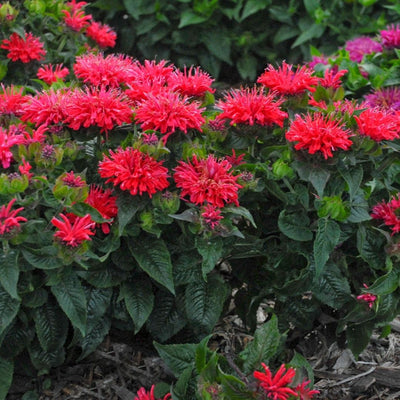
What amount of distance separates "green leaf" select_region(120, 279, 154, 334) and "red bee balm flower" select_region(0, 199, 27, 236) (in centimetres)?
41

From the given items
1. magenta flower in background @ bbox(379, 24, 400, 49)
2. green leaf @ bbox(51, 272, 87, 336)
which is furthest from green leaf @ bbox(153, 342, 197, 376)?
magenta flower in background @ bbox(379, 24, 400, 49)

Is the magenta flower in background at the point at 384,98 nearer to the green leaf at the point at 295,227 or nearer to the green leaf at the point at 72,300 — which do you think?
the green leaf at the point at 295,227

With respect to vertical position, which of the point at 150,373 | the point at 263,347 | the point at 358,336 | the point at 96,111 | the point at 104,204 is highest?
the point at 96,111

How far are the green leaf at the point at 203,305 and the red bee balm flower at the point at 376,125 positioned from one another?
24.0 inches

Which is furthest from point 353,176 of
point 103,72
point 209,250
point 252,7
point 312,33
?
point 252,7

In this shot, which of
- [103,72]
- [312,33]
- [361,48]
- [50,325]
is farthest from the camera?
[312,33]

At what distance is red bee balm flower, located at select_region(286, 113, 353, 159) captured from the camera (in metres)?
1.73

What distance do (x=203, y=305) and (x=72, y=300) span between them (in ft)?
1.26

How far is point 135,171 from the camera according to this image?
171 cm

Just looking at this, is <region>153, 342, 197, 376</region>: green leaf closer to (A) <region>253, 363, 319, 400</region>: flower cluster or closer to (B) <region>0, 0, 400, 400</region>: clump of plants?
(B) <region>0, 0, 400, 400</region>: clump of plants

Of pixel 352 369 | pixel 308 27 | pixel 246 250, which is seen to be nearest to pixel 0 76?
pixel 246 250

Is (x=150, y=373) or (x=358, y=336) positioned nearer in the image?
(x=358, y=336)

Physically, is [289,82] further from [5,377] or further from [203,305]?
[5,377]

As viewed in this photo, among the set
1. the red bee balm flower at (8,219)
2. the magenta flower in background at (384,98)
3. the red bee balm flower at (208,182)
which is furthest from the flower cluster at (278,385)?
the magenta flower in background at (384,98)
